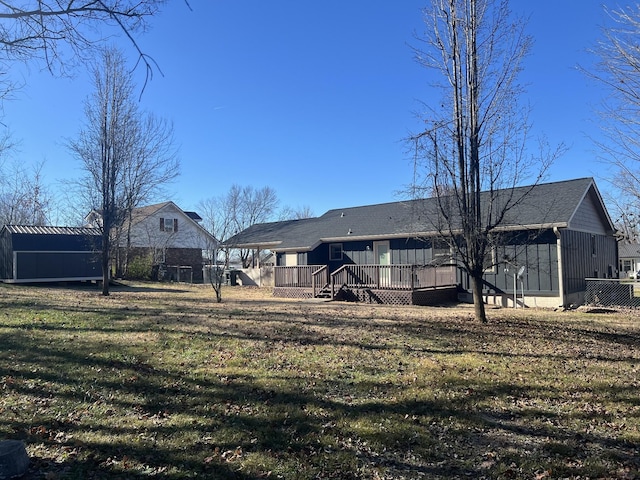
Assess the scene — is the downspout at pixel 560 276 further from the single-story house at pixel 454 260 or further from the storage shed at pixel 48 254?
the storage shed at pixel 48 254

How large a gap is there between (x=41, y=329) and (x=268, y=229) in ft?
77.8

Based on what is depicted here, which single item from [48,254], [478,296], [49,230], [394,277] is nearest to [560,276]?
[394,277]

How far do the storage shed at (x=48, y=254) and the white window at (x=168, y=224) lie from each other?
11056 mm

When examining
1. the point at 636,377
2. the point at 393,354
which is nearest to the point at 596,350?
the point at 636,377

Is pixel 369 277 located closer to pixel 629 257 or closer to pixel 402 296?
pixel 402 296

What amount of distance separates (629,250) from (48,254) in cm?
6200

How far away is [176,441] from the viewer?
4164 mm

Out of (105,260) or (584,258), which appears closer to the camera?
(584,258)

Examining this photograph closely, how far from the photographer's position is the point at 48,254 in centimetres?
2286

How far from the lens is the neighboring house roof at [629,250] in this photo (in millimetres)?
54469

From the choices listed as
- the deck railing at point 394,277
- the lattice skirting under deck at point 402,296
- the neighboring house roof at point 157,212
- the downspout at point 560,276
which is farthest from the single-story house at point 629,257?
the neighboring house roof at point 157,212

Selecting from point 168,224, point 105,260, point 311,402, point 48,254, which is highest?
point 168,224

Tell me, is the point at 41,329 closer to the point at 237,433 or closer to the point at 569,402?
the point at 237,433

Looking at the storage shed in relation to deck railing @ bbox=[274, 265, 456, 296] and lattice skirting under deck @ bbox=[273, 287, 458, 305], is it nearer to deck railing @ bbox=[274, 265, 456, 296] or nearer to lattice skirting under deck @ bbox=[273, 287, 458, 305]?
deck railing @ bbox=[274, 265, 456, 296]
